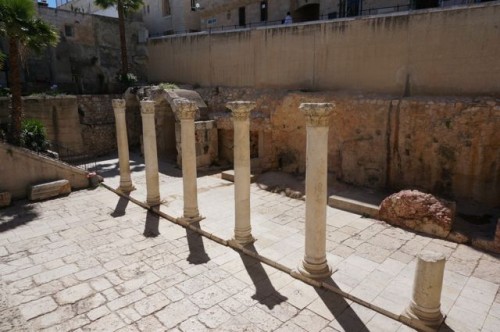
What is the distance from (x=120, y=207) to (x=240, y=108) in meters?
6.31

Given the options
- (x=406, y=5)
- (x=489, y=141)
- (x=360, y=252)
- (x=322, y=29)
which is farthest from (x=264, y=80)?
(x=360, y=252)

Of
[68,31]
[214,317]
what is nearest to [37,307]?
[214,317]

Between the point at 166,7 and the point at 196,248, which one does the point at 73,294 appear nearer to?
the point at 196,248

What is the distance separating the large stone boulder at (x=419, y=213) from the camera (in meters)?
9.34

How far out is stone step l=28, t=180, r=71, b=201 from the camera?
500 inches

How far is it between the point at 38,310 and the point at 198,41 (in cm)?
1752

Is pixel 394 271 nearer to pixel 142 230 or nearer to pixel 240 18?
pixel 142 230

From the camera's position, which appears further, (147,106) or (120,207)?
(120,207)

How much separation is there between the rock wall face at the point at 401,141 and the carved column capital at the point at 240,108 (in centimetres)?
644

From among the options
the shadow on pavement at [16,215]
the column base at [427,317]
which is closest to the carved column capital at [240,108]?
the column base at [427,317]

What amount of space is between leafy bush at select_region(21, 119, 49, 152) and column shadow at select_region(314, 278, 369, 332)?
1266 cm

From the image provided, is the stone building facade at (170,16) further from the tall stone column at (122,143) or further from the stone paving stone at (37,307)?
the stone paving stone at (37,307)

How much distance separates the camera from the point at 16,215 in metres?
11.5

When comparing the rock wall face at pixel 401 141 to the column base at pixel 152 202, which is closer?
the rock wall face at pixel 401 141
